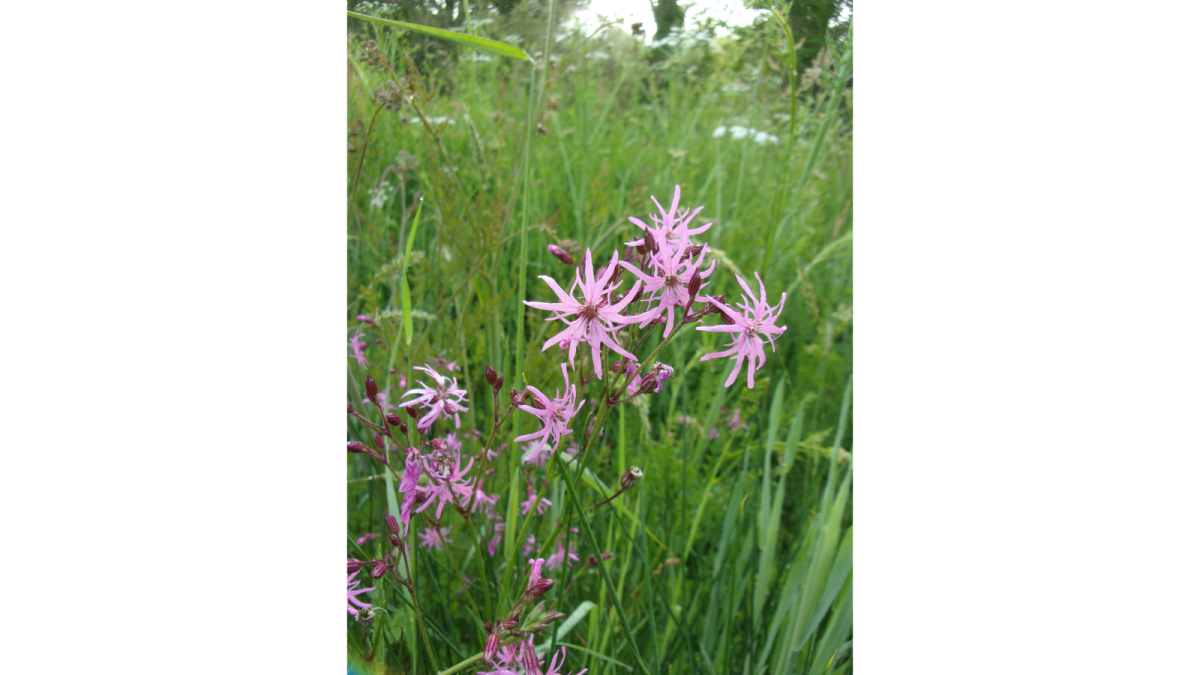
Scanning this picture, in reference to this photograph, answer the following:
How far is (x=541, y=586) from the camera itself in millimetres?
338

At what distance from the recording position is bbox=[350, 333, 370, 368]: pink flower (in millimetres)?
492

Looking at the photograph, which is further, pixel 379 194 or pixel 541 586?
pixel 379 194

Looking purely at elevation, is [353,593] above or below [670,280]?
below

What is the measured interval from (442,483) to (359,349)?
0.60ft

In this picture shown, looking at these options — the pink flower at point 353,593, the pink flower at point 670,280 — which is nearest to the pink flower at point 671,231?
the pink flower at point 670,280

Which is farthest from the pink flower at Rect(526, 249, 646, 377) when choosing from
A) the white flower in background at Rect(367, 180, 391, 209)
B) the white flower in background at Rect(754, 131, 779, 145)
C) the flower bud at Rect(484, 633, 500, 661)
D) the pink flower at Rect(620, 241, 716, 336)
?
the white flower in background at Rect(754, 131, 779, 145)

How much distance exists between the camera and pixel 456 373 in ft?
1.78

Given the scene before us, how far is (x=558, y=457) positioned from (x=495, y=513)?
169mm

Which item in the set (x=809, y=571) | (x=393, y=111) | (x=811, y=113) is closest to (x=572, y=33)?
(x=393, y=111)

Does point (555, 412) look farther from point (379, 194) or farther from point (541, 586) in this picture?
point (379, 194)

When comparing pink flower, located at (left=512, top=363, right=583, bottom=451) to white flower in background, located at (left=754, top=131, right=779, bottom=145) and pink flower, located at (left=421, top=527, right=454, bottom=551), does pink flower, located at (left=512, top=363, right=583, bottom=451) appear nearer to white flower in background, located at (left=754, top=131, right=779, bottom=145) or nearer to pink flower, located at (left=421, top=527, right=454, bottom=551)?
pink flower, located at (left=421, top=527, right=454, bottom=551)

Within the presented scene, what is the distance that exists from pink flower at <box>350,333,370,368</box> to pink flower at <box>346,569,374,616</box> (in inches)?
5.9

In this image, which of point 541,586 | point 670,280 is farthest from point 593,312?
point 541,586

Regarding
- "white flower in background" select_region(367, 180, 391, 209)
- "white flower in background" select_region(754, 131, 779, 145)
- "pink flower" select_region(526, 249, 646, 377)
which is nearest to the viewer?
"pink flower" select_region(526, 249, 646, 377)
